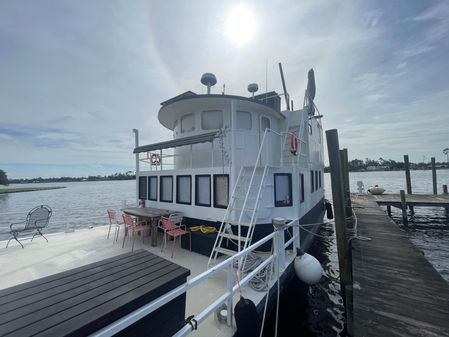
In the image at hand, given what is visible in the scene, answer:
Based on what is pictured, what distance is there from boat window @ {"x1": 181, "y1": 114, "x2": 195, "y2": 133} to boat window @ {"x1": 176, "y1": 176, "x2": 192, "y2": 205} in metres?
2.21

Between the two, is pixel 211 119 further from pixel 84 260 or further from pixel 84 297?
pixel 84 297

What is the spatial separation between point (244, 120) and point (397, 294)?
22.1ft

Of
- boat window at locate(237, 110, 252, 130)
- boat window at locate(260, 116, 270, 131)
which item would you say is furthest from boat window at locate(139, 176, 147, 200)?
boat window at locate(260, 116, 270, 131)

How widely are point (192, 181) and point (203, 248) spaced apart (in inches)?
89.5

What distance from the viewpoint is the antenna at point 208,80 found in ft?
30.7

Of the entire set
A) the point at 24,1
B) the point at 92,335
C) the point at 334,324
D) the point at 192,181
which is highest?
the point at 24,1

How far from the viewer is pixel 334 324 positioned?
16.4 ft

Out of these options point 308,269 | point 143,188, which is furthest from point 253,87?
point 308,269

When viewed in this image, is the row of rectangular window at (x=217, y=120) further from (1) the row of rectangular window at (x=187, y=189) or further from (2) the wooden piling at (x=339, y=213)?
(2) the wooden piling at (x=339, y=213)

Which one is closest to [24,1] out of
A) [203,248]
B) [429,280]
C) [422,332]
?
[203,248]

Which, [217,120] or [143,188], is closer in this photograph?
[217,120]

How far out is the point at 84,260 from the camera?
5852mm

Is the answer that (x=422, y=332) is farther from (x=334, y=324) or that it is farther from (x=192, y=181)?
(x=192, y=181)

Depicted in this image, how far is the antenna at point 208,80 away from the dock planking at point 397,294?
8101 mm
